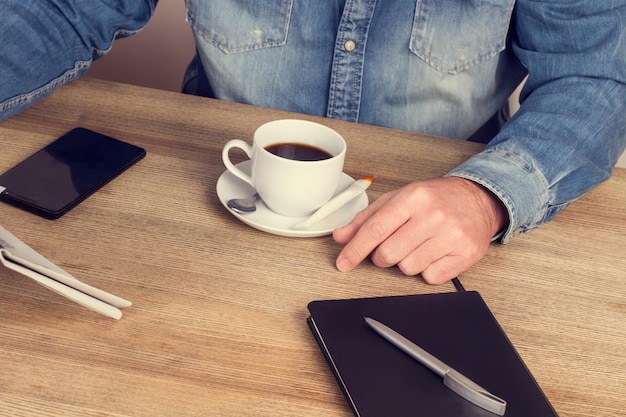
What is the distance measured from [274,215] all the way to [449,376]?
32 cm

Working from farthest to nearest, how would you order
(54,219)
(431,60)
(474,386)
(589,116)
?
(431,60)
(589,116)
(54,219)
(474,386)

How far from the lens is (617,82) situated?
1065mm

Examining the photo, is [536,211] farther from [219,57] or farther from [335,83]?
[219,57]

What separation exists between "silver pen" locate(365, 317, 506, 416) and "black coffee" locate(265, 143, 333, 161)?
0.27 metres

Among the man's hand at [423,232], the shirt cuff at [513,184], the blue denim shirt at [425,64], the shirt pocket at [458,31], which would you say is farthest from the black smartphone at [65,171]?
the shirt pocket at [458,31]

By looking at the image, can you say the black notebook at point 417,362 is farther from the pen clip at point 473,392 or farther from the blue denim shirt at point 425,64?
the blue denim shirt at point 425,64

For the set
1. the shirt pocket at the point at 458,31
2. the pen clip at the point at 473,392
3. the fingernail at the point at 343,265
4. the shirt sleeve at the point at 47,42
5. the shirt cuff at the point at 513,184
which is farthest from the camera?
the shirt pocket at the point at 458,31

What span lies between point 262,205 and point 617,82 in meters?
0.63

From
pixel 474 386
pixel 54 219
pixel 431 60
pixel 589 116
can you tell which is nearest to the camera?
pixel 474 386

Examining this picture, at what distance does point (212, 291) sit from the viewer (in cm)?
69

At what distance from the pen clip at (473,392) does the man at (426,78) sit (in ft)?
0.60

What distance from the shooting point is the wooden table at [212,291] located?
0.58 meters

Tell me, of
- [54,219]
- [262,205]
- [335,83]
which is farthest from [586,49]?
[54,219]

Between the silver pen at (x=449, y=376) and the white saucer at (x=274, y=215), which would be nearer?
the silver pen at (x=449, y=376)
